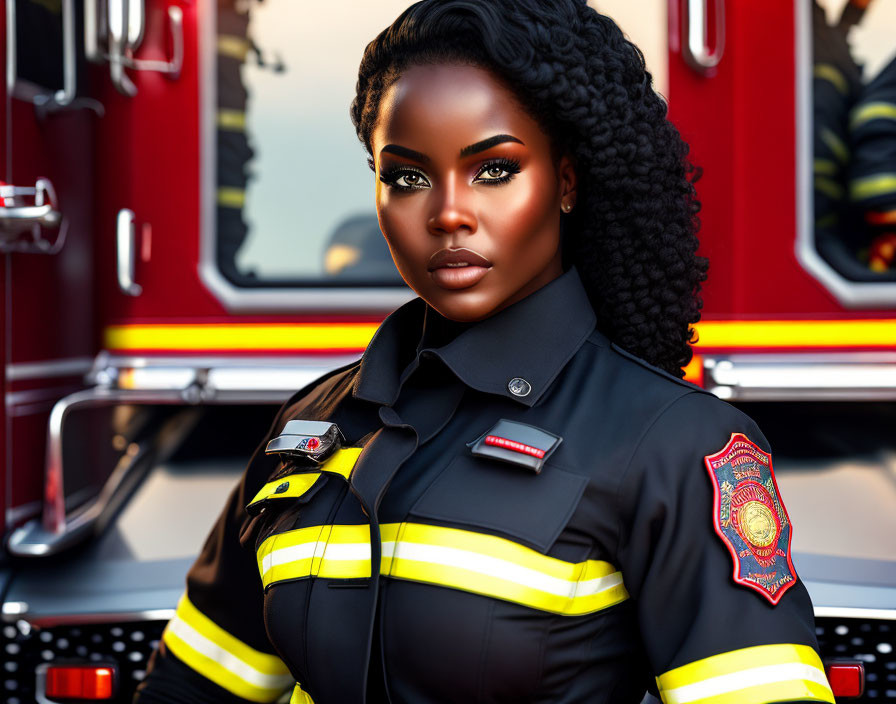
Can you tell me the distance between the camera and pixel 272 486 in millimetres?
1208

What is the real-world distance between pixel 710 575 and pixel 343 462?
41cm

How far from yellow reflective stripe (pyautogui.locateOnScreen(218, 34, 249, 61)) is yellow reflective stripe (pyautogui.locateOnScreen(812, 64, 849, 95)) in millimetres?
978

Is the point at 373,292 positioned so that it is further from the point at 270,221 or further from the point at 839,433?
the point at 839,433

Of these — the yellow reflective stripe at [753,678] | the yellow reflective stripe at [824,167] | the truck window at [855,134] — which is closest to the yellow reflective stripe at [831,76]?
the truck window at [855,134]

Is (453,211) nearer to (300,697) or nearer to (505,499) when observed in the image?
(505,499)

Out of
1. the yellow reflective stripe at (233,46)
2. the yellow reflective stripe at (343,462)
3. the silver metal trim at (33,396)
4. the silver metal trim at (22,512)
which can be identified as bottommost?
the silver metal trim at (22,512)

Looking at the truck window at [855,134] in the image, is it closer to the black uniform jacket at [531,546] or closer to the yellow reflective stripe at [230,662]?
the black uniform jacket at [531,546]

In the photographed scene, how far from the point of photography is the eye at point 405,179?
1.09 metres

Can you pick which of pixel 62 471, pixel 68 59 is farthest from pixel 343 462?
pixel 68 59

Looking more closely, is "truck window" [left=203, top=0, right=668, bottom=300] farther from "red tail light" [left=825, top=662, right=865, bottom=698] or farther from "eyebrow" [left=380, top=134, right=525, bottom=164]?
"red tail light" [left=825, top=662, right=865, bottom=698]

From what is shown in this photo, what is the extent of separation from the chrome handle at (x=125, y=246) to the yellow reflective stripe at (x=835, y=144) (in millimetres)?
1199

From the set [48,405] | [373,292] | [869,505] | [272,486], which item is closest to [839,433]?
[869,505]

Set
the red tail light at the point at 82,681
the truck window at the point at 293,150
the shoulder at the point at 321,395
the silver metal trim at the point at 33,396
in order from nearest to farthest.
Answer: the shoulder at the point at 321,395, the red tail light at the point at 82,681, the silver metal trim at the point at 33,396, the truck window at the point at 293,150

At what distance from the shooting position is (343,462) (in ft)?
3.77
